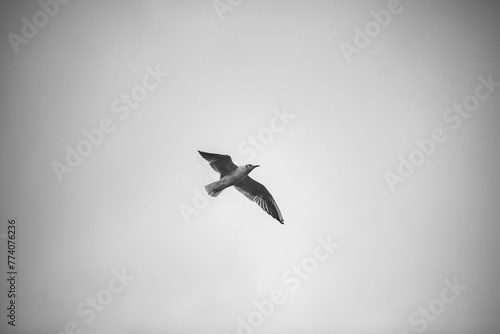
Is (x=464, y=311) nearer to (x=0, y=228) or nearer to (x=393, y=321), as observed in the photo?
(x=393, y=321)

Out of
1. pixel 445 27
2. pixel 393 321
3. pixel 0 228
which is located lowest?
pixel 393 321

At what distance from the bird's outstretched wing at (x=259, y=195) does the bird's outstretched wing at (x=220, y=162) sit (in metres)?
1.17

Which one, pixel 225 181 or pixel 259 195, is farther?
pixel 259 195

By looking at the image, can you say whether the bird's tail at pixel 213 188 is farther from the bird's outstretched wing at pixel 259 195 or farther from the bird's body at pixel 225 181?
the bird's outstretched wing at pixel 259 195

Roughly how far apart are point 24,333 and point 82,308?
8.21ft

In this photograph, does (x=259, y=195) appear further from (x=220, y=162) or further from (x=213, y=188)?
(x=220, y=162)

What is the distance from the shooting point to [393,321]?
60.8 feet

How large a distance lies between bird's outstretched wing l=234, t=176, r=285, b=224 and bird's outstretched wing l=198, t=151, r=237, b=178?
3.85 ft

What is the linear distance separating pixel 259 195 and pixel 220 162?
1.94 metres

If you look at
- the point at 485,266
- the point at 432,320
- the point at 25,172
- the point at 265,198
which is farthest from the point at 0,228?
the point at 485,266

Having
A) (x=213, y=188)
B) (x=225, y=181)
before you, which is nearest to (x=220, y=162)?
(x=225, y=181)

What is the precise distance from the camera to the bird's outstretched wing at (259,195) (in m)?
9.38

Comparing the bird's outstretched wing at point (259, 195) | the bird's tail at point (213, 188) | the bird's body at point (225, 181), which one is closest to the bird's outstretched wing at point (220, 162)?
the bird's body at point (225, 181)

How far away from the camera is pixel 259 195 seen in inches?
375
